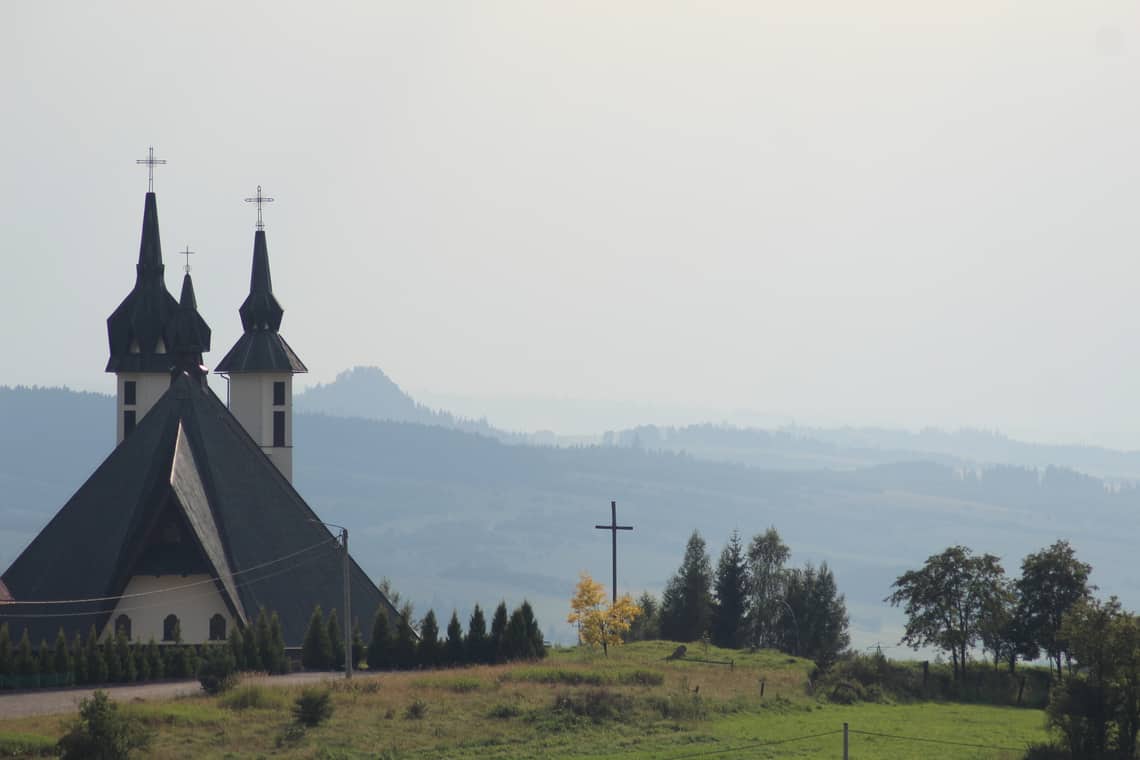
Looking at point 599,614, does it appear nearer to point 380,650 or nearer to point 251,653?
point 380,650

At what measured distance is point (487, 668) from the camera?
197 feet

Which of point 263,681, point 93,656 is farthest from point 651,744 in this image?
point 93,656

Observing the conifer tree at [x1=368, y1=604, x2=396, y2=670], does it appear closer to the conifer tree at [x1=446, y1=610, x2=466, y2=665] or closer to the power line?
the conifer tree at [x1=446, y1=610, x2=466, y2=665]

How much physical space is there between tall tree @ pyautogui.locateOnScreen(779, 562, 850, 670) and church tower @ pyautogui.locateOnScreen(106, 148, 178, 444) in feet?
127

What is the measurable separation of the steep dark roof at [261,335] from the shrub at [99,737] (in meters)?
45.0

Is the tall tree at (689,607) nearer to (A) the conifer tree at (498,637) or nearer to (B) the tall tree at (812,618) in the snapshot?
(B) the tall tree at (812,618)

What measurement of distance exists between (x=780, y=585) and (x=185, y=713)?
65.7 meters

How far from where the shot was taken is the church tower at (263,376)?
8488 centimetres

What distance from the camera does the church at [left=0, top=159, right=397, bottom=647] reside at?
65.4 meters

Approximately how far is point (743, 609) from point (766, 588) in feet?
41.9

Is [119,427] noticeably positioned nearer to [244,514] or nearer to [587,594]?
[244,514]

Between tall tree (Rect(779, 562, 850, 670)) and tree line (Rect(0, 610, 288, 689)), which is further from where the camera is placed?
tall tree (Rect(779, 562, 850, 670))

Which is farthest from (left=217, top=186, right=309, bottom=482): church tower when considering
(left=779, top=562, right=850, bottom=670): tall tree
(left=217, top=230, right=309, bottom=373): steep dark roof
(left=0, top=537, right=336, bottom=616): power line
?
(left=779, top=562, right=850, bottom=670): tall tree

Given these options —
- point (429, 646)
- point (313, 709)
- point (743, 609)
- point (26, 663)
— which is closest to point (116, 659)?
point (26, 663)
